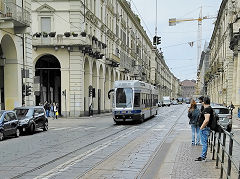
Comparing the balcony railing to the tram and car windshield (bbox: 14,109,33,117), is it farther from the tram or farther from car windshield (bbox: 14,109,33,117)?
the tram

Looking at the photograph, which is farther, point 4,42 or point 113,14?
point 113,14

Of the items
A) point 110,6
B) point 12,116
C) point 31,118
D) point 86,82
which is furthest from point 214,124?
point 110,6

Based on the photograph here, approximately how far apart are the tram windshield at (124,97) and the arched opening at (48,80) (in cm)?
1674

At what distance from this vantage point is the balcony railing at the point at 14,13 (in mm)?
22812

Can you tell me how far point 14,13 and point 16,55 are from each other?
329cm

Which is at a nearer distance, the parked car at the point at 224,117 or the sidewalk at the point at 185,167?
the sidewalk at the point at 185,167

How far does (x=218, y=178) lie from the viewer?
761cm

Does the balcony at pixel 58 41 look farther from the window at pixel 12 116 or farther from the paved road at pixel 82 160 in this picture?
the paved road at pixel 82 160

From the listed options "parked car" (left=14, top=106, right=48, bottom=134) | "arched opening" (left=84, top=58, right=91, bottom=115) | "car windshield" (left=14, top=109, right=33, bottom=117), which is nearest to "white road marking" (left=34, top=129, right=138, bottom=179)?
"parked car" (left=14, top=106, right=48, bottom=134)

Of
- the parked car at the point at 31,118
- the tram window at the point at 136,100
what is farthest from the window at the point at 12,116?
the tram window at the point at 136,100

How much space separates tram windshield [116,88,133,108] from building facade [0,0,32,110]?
696cm

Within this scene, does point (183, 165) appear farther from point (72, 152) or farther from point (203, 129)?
point (72, 152)

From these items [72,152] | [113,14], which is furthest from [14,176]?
[113,14]

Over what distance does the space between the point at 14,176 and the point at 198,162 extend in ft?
16.2
